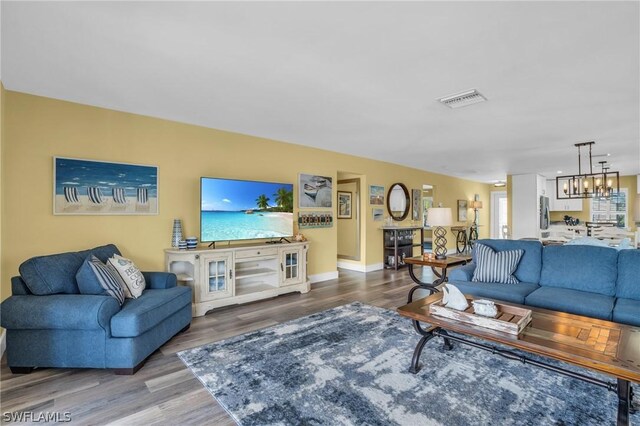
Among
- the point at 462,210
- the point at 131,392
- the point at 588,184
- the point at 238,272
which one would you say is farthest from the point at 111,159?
the point at 462,210

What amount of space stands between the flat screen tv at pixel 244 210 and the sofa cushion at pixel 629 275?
3797 mm

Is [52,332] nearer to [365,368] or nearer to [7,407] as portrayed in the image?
[7,407]

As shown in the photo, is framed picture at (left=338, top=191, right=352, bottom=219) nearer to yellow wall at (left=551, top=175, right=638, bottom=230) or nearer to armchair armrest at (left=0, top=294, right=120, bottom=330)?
armchair armrest at (left=0, top=294, right=120, bottom=330)

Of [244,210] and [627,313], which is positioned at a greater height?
[244,210]

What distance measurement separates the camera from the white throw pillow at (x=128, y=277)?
282 cm

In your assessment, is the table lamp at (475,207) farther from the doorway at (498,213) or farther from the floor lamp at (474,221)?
the doorway at (498,213)

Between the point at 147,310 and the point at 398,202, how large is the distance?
237 inches

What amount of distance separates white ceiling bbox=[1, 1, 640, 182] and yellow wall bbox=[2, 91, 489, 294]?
0.22 metres

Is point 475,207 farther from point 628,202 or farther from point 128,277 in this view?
point 128,277

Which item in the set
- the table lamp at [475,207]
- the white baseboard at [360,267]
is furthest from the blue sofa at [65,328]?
the table lamp at [475,207]

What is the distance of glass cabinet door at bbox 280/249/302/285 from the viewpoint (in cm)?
452

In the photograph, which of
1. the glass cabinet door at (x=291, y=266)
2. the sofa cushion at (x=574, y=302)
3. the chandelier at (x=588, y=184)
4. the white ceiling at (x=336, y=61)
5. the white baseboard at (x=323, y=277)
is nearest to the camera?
the white ceiling at (x=336, y=61)

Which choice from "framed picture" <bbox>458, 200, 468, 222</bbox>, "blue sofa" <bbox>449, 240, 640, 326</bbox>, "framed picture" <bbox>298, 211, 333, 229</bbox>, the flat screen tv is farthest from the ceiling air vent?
"framed picture" <bbox>458, 200, 468, 222</bbox>

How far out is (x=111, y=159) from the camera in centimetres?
339
